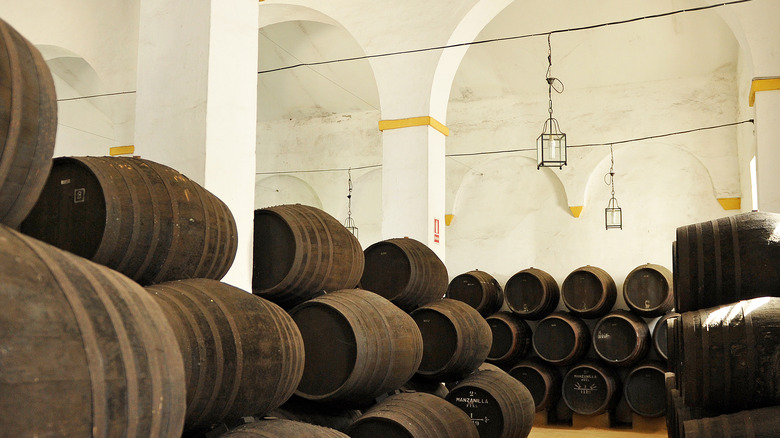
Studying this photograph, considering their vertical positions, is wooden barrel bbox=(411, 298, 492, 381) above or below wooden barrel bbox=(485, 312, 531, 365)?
above

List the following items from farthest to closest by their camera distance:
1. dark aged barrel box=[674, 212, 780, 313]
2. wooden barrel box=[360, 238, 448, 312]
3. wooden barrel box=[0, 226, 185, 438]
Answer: wooden barrel box=[360, 238, 448, 312]
dark aged barrel box=[674, 212, 780, 313]
wooden barrel box=[0, 226, 185, 438]

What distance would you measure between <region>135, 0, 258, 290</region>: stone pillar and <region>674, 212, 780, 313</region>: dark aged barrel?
7.90 ft

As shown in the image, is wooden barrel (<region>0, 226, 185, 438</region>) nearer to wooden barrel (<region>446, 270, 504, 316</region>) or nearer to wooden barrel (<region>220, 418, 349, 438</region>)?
wooden barrel (<region>220, 418, 349, 438</region>)

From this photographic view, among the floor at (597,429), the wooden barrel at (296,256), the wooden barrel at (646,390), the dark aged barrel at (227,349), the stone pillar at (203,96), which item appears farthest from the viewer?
the wooden barrel at (646,390)

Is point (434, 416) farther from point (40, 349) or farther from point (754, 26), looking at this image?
point (754, 26)

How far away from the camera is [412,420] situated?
4066 mm

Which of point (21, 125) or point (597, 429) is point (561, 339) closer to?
point (597, 429)

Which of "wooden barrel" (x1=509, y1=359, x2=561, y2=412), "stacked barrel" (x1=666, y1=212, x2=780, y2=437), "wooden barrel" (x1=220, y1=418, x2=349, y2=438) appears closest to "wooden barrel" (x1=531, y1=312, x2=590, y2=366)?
"wooden barrel" (x1=509, y1=359, x2=561, y2=412)

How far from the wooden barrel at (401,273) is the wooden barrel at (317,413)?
5.16 ft

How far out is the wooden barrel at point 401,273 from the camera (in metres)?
5.70

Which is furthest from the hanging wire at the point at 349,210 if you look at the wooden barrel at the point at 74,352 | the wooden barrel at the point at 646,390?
the wooden barrel at the point at 74,352

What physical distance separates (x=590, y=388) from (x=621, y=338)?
786 mm

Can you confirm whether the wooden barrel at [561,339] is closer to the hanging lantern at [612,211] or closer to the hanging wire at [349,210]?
the hanging lantern at [612,211]

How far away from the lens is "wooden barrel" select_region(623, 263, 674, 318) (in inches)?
372
